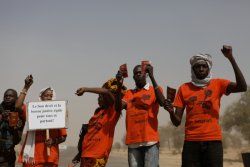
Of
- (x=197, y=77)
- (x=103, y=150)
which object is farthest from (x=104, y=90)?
(x=197, y=77)

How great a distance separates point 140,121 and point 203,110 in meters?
0.97

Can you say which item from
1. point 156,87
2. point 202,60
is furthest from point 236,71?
point 156,87

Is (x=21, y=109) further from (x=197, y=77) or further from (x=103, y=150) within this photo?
(x=197, y=77)

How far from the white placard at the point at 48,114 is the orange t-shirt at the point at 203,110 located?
2259 mm

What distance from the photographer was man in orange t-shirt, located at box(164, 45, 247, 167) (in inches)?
199

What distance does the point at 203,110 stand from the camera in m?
Result: 5.18

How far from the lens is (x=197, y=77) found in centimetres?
545

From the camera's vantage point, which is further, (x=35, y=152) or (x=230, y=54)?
(x=35, y=152)

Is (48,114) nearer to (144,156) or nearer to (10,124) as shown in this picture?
(10,124)

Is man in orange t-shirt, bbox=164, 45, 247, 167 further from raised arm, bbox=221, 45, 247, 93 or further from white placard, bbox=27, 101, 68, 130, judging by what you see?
white placard, bbox=27, 101, 68, 130

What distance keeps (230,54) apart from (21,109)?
343 cm

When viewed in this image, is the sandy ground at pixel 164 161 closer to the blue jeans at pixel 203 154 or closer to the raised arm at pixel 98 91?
the raised arm at pixel 98 91

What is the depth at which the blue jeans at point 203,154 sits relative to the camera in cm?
499

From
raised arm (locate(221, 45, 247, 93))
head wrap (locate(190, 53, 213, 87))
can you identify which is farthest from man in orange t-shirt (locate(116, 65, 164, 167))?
raised arm (locate(221, 45, 247, 93))
